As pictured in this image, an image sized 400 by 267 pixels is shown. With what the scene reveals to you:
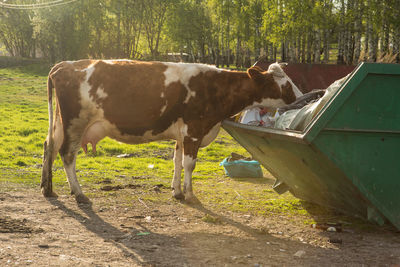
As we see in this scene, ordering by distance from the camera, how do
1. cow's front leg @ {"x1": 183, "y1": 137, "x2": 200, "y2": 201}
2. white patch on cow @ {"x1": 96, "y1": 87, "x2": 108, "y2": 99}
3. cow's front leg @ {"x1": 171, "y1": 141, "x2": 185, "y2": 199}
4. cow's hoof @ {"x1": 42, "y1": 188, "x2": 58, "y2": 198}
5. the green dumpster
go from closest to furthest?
the green dumpster < white patch on cow @ {"x1": 96, "y1": 87, "x2": 108, "y2": 99} < cow's hoof @ {"x1": 42, "y1": 188, "x2": 58, "y2": 198} < cow's front leg @ {"x1": 183, "y1": 137, "x2": 200, "y2": 201} < cow's front leg @ {"x1": 171, "y1": 141, "x2": 185, "y2": 199}

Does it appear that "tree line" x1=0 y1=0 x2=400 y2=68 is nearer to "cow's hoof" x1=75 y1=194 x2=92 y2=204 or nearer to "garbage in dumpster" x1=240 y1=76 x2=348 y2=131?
"garbage in dumpster" x1=240 y1=76 x2=348 y2=131

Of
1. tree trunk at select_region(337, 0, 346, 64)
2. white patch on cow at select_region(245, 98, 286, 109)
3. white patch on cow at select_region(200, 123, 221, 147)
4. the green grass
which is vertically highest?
tree trunk at select_region(337, 0, 346, 64)

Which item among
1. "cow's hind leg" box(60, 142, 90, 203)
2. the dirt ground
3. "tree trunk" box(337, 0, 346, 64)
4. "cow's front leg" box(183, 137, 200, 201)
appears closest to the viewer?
the dirt ground

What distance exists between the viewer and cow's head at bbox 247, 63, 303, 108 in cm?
733

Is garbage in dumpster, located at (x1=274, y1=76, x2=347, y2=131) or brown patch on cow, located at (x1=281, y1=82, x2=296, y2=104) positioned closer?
garbage in dumpster, located at (x1=274, y1=76, x2=347, y2=131)

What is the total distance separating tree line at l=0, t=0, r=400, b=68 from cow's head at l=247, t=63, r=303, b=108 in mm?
21337

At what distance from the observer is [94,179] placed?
337 inches

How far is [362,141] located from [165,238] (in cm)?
229

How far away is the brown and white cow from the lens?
22.5 ft

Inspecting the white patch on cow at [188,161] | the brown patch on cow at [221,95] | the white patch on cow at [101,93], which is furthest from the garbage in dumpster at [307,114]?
the white patch on cow at [101,93]

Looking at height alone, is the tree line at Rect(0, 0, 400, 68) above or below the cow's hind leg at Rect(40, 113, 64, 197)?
above

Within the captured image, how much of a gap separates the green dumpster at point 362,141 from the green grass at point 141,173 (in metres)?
1.41

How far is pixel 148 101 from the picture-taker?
22.8 ft

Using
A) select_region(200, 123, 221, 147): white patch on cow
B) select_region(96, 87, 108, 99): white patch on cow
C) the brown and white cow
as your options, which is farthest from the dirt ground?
select_region(96, 87, 108, 99): white patch on cow
